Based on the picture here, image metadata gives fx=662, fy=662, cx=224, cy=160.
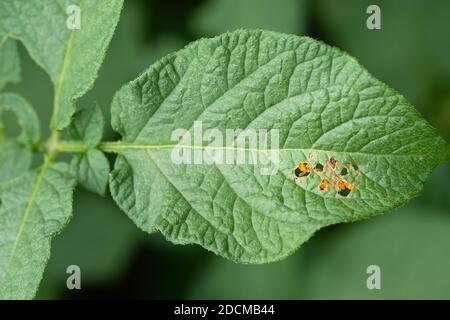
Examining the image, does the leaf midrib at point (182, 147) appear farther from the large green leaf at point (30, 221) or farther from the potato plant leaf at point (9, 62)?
the potato plant leaf at point (9, 62)

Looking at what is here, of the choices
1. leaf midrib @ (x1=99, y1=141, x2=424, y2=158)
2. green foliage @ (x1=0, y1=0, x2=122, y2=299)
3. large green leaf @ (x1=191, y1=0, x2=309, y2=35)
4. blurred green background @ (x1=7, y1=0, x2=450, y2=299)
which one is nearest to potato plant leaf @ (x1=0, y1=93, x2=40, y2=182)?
green foliage @ (x1=0, y1=0, x2=122, y2=299)

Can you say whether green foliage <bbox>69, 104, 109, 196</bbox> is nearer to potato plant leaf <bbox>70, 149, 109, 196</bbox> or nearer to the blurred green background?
potato plant leaf <bbox>70, 149, 109, 196</bbox>

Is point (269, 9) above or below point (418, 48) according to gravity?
above

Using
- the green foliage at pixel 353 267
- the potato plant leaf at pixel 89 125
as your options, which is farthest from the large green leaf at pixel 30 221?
the green foliage at pixel 353 267

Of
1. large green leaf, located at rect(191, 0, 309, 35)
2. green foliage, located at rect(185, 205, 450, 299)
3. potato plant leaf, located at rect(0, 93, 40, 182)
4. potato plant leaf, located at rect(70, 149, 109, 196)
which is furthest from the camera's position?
large green leaf, located at rect(191, 0, 309, 35)
